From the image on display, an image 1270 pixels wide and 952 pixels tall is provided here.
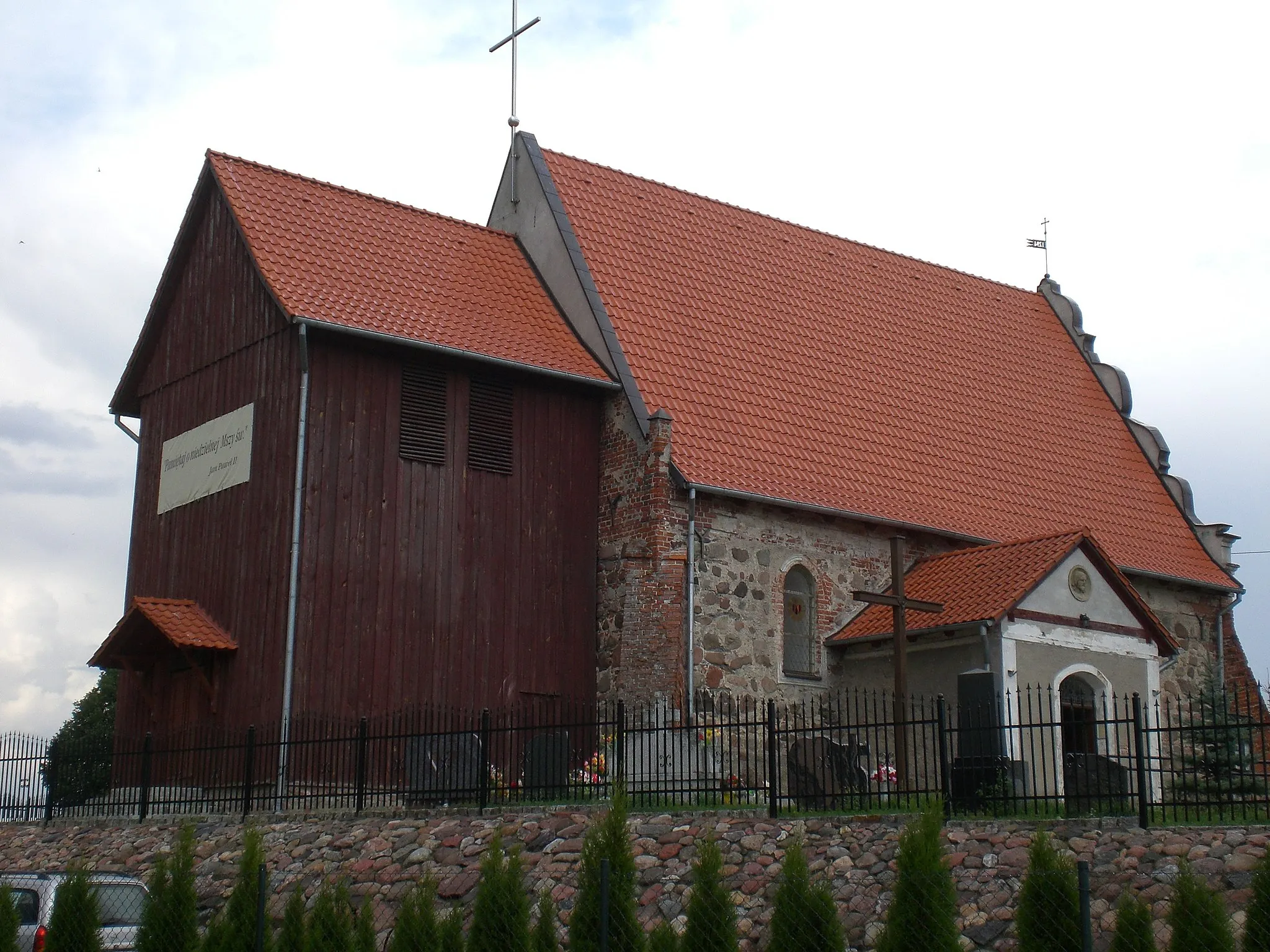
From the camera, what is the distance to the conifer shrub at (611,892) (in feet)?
38.2

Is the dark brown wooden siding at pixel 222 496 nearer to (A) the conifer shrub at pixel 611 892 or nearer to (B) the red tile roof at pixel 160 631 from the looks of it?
(B) the red tile roof at pixel 160 631

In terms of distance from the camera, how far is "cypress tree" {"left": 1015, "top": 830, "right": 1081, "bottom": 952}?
10.6 metres

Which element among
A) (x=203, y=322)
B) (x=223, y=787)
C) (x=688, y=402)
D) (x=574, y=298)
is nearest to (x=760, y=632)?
(x=688, y=402)

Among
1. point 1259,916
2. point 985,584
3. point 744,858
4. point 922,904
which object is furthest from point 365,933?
point 985,584

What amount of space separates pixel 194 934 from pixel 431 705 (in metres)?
7.54

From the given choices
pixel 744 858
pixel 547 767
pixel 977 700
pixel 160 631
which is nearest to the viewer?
pixel 744 858

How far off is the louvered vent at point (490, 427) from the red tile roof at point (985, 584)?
5.20m

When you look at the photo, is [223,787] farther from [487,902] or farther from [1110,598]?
[1110,598]

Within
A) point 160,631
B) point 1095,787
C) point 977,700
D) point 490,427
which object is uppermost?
point 490,427

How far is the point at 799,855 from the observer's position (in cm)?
1130

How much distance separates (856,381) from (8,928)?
16.2m

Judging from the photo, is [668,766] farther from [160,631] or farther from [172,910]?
[160,631]

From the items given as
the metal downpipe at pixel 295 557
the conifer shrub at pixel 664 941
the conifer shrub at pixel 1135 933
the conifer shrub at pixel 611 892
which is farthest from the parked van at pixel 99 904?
the conifer shrub at pixel 1135 933

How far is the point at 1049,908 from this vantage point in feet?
34.9
